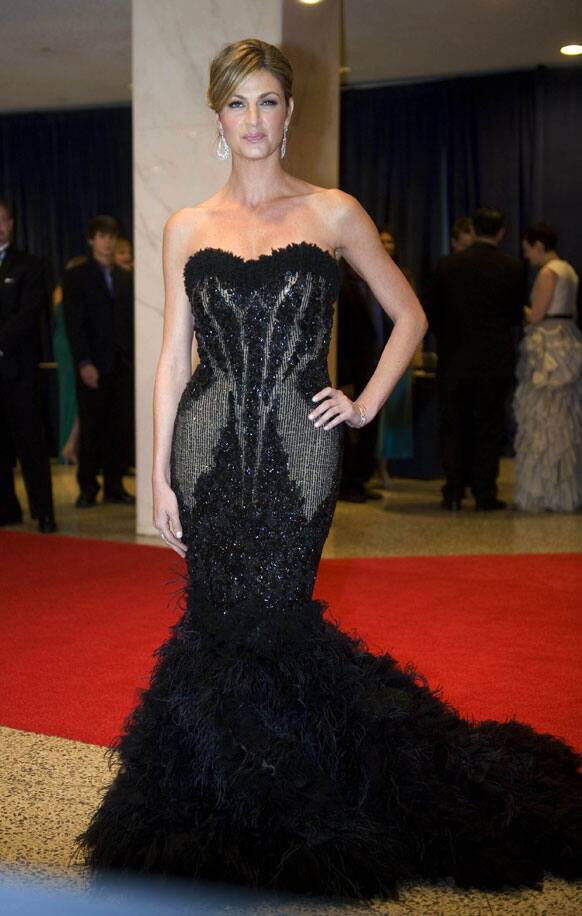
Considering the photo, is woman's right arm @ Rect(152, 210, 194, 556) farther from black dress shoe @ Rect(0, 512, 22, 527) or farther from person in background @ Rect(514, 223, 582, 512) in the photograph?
Result: person in background @ Rect(514, 223, 582, 512)

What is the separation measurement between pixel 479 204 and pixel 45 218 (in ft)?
16.6

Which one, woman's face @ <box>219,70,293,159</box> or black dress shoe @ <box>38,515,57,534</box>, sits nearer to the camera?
woman's face @ <box>219,70,293,159</box>

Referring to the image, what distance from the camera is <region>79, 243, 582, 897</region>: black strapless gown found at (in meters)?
2.25

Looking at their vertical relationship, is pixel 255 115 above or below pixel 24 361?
above

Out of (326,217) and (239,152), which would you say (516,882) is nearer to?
(326,217)

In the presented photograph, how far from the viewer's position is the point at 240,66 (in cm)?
235

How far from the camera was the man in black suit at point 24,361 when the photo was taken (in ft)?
20.4

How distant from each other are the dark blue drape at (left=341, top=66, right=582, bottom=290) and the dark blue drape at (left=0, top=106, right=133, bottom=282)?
8.42 feet

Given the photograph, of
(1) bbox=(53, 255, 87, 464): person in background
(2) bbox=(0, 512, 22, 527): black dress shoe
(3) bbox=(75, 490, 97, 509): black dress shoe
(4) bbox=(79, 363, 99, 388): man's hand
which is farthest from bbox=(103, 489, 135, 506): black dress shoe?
(1) bbox=(53, 255, 87, 464): person in background

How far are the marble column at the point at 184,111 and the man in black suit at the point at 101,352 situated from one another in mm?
1202

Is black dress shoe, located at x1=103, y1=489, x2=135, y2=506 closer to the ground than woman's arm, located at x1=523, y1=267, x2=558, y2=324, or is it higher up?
closer to the ground

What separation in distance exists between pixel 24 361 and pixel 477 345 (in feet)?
9.01

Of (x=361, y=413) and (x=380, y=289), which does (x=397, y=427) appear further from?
(x=361, y=413)

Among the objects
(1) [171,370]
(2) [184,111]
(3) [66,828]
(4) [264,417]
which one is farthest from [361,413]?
(2) [184,111]
